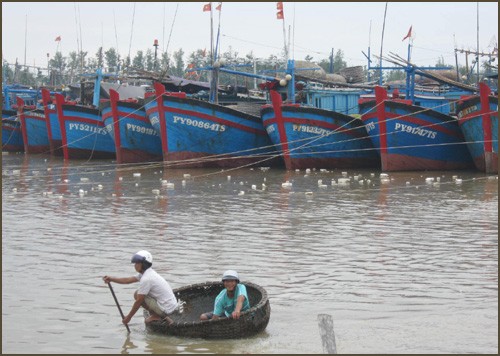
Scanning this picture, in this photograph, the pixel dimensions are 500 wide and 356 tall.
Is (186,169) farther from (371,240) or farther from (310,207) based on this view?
(371,240)

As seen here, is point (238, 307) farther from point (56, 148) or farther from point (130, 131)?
point (56, 148)

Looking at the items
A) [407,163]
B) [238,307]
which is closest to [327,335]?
[238,307]

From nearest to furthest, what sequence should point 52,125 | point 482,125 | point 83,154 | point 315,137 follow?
point 482,125 → point 315,137 → point 83,154 → point 52,125

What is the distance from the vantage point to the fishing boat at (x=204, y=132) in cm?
2919

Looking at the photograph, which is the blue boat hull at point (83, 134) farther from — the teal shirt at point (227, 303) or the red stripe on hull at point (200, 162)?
the teal shirt at point (227, 303)

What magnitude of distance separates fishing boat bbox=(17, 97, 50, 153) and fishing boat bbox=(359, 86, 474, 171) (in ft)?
61.1

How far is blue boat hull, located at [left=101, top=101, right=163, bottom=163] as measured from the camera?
32875 millimetres

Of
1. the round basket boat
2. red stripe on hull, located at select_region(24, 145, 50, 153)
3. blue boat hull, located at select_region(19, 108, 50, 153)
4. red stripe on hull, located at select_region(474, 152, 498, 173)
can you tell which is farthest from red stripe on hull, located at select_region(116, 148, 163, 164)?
the round basket boat

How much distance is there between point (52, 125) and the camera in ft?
130

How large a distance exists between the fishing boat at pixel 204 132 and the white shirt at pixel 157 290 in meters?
19.2

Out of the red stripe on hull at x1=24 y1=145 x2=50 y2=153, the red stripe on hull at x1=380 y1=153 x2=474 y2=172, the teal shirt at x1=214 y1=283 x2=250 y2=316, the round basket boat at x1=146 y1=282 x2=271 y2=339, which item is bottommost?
the round basket boat at x1=146 y1=282 x2=271 y2=339

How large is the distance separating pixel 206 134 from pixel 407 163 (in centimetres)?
653

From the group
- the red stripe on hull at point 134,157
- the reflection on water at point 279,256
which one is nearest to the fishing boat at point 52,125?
the red stripe on hull at point 134,157

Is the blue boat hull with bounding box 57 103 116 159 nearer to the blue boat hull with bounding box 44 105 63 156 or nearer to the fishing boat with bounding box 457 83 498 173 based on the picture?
the blue boat hull with bounding box 44 105 63 156
